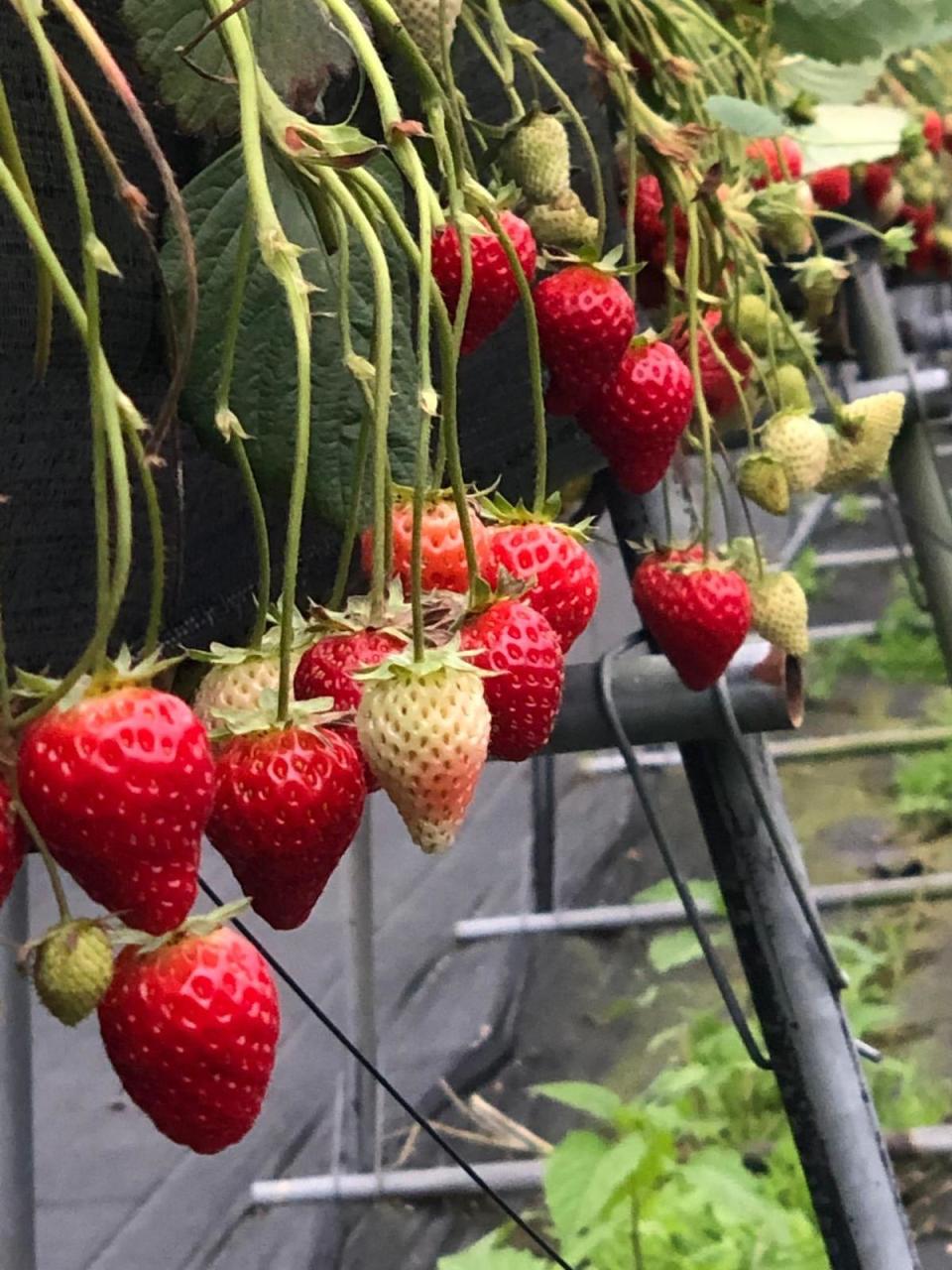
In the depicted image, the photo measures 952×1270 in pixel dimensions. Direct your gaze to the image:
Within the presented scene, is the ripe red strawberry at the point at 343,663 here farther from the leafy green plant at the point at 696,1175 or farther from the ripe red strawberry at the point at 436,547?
the leafy green plant at the point at 696,1175

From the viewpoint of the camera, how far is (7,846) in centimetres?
29

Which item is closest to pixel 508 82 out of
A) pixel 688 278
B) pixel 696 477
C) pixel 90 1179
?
pixel 688 278

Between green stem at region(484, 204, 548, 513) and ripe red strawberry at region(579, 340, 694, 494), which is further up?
green stem at region(484, 204, 548, 513)

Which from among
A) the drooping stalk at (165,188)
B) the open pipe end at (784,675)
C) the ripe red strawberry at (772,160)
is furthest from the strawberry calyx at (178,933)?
the ripe red strawberry at (772,160)

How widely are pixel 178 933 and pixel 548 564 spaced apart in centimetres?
16

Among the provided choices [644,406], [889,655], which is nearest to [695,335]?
[644,406]

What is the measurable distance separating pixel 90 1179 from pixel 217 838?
1.37 metres

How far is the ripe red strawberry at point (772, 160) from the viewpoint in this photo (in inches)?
34.2

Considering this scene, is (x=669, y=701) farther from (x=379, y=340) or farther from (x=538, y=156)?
(x=379, y=340)

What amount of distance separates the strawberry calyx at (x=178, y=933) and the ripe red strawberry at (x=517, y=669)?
0.28ft

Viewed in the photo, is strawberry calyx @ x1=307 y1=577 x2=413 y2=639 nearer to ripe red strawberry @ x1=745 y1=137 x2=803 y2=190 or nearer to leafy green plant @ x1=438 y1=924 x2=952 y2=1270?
ripe red strawberry @ x1=745 y1=137 x2=803 y2=190

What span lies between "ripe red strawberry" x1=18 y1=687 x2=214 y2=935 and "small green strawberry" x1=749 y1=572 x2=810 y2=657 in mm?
423

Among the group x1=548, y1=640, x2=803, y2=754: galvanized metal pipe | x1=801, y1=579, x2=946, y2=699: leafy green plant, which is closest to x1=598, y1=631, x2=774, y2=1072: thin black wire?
x1=548, y1=640, x2=803, y2=754: galvanized metal pipe

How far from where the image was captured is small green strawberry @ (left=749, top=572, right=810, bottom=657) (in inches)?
27.0
